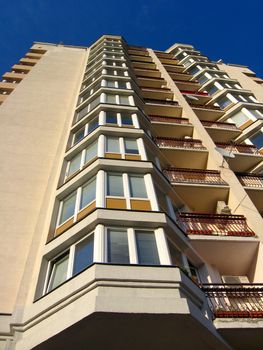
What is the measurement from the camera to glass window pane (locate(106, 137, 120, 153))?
15597 millimetres

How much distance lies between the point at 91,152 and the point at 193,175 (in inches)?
Answer: 202

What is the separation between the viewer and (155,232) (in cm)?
1102

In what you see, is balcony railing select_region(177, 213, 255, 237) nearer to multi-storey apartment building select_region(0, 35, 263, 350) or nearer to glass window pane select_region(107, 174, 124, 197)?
multi-storey apartment building select_region(0, 35, 263, 350)

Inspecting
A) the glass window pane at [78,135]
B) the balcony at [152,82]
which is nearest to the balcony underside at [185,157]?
the glass window pane at [78,135]

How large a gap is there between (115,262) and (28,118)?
15.7 m

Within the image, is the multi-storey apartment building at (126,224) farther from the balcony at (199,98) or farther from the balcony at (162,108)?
the balcony at (199,98)

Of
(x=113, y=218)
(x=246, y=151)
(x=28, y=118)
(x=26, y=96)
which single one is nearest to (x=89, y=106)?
(x=28, y=118)

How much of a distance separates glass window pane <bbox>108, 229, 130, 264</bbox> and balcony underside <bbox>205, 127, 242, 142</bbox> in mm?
13919

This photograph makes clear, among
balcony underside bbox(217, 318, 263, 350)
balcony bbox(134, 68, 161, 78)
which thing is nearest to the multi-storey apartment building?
balcony underside bbox(217, 318, 263, 350)

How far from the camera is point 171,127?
896 inches

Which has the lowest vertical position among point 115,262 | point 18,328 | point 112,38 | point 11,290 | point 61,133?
point 18,328

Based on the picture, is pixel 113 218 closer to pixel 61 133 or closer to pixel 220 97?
pixel 61 133

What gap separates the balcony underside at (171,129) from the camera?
2256 centimetres

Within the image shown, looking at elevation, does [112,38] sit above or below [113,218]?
above
